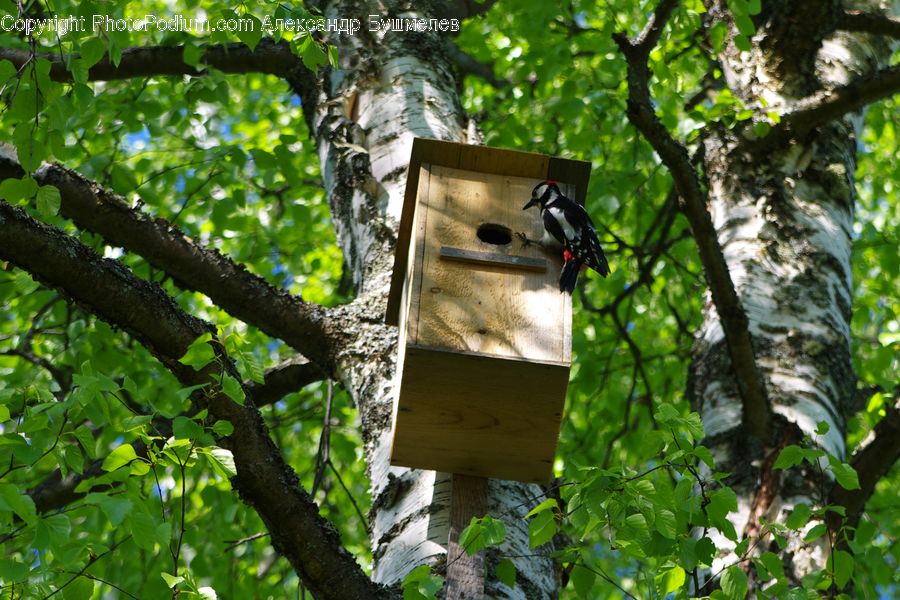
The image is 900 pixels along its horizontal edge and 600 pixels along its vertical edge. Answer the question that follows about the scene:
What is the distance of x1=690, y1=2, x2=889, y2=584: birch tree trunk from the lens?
3.30 m

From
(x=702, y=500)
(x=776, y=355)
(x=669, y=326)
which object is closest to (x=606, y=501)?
(x=702, y=500)

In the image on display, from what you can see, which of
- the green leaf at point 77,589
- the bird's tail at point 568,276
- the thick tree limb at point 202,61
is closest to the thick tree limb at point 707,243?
the bird's tail at point 568,276

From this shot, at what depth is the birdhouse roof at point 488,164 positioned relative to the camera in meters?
2.81

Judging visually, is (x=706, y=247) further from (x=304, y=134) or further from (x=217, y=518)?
(x=304, y=134)

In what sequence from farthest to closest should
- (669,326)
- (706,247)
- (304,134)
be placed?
(669,326) → (304,134) → (706,247)

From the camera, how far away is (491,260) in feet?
8.59

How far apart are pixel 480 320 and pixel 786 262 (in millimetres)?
1822

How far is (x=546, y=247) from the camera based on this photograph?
268 centimetres

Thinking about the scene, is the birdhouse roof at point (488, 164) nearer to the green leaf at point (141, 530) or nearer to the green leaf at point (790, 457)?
the green leaf at point (790, 457)

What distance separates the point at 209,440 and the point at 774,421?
195cm

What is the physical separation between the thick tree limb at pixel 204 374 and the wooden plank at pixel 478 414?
346mm

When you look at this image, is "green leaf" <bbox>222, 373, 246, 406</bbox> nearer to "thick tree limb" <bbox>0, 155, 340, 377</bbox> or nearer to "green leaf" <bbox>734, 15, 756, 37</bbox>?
"thick tree limb" <bbox>0, 155, 340, 377</bbox>

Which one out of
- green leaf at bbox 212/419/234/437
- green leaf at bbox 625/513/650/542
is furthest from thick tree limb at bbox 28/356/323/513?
green leaf at bbox 625/513/650/542

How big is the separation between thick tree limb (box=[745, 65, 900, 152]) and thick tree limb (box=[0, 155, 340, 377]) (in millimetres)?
2068
